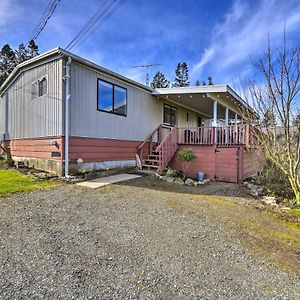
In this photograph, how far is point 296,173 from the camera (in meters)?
6.47

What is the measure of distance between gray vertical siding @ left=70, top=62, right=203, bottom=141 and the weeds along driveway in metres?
3.55

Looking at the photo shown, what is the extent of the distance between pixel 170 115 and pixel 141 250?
1132cm

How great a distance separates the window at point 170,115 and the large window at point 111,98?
12.1 ft

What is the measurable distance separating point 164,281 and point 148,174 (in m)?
6.98

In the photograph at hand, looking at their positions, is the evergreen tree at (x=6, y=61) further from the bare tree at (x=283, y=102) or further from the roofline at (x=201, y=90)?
the bare tree at (x=283, y=102)

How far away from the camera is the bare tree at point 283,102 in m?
6.16

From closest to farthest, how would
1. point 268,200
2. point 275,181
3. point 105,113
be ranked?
point 268,200 < point 105,113 < point 275,181

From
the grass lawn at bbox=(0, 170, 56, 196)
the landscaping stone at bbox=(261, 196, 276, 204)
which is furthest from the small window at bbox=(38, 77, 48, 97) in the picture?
the landscaping stone at bbox=(261, 196, 276, 204)

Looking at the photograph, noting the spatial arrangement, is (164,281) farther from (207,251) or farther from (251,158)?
(251,158)

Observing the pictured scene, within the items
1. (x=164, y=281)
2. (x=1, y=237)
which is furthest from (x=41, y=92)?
(x=164, y=281)

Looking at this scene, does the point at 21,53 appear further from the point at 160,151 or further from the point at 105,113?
the point at 160,151

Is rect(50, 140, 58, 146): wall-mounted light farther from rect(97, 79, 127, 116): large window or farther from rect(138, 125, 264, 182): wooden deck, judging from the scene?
Result: rect(138, 125, 264, 182): wooden deck

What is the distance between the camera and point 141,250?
10.7 ft

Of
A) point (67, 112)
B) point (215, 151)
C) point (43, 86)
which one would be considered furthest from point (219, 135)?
point (43, 86)
